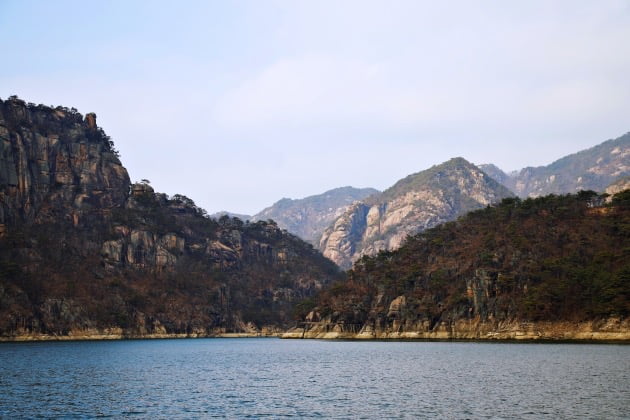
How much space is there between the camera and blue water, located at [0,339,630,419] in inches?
2207

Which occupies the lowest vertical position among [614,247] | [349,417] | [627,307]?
[349,417]

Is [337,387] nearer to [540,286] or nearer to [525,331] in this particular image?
[525,331]

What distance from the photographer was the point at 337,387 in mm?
73750

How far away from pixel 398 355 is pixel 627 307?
50855 millimetres

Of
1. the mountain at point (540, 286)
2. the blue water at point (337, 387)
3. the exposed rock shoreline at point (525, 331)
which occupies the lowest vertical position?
the blue water at point (337, 387)

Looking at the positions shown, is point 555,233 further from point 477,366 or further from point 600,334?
point 477,366

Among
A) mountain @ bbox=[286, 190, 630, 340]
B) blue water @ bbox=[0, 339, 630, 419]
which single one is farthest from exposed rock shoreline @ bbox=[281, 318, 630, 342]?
blue water @ bbox=[0, 339, 630, 419]

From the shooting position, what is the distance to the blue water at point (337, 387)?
56.1 m

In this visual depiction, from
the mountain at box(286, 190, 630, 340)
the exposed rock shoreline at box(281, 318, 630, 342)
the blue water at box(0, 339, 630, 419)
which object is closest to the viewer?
the blue water at box(0, 339, 630, 419)

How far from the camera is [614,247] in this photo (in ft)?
540

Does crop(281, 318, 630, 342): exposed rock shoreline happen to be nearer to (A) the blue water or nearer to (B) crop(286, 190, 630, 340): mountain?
(B) crop(286, 190, 630, 340): mountain

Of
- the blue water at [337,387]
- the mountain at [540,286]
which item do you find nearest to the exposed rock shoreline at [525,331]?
the mountain at [540,286]

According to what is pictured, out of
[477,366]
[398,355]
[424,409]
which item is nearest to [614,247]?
[398,355]

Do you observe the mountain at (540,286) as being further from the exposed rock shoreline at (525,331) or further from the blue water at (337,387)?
the blue water at (337,387)
